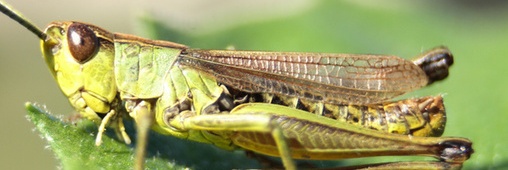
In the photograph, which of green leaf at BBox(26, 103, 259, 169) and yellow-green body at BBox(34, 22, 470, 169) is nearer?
green leaf at BBox(26, 103, 259, 169)

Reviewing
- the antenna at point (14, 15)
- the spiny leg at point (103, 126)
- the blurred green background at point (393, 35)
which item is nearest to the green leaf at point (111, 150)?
the spiny leg at point (103, 126)

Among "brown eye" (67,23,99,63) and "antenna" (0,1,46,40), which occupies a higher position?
"antenna" (0,1,46,40)

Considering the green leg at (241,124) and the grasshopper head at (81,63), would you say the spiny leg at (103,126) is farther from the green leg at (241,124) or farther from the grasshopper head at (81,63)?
the green leg at (241,124)

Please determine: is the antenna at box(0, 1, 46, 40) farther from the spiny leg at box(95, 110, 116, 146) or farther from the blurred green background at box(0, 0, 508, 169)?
the blurred green background at box(0, 0, 508, 169)

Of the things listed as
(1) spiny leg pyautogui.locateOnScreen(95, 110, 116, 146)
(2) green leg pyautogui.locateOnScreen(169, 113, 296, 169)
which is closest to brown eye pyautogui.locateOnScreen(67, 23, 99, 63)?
(1) spiny leg pyautogui.locateOnScreen(95, 110, 116, 146)

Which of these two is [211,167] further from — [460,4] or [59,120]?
[460,4]

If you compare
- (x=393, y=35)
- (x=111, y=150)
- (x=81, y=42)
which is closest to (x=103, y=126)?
(x=111, y=150)

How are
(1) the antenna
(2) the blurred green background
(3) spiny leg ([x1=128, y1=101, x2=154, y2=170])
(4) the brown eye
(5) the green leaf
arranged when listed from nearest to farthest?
(3) spiny leg ([x1=128, y1=101, x2=154, y2=170]), (5) the green leaf, (1) the antenna, (4) the brown eye, (2) the blurred green background

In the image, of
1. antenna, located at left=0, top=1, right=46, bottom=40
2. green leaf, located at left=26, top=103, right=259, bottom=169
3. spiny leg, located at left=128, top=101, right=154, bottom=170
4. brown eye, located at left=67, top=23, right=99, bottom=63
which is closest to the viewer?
spiny leg, located at left=128, top=101, right=154, bottom=170
